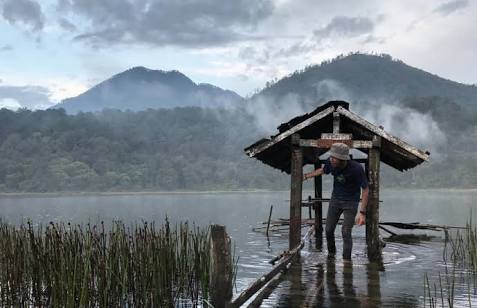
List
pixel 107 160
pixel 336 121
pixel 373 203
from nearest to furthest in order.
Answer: pixel 373 203
pixel 336 121
pixel 107 160

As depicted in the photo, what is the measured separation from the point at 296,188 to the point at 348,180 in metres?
2.11

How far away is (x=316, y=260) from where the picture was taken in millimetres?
12672

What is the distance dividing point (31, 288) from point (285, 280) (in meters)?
4.35

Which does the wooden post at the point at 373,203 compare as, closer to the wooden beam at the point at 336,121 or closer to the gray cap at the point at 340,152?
the wooden beam at the point at 336,121

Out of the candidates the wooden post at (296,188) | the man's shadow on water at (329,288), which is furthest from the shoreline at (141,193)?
the man's shadow on water at (329,288)

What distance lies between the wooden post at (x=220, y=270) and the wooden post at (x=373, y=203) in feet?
17.8

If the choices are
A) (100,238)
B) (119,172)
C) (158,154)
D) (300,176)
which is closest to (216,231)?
(100,238)

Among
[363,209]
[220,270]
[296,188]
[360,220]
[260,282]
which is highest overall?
[296,188]

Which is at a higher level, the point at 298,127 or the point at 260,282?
the point at 298,127

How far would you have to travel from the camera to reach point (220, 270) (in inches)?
338

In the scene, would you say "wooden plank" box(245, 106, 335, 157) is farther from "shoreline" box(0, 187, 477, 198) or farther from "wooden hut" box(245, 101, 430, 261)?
"shoreline" box(0, 187, 477, 198)

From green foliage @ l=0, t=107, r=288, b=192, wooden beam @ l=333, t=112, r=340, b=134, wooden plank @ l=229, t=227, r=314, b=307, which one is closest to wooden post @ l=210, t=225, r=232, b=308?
wooden plank @ l=229, t=227, r=314, b=307

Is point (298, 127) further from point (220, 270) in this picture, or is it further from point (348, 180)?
point (220, 270)

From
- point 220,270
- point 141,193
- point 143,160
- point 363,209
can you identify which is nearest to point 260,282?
point 220,270
